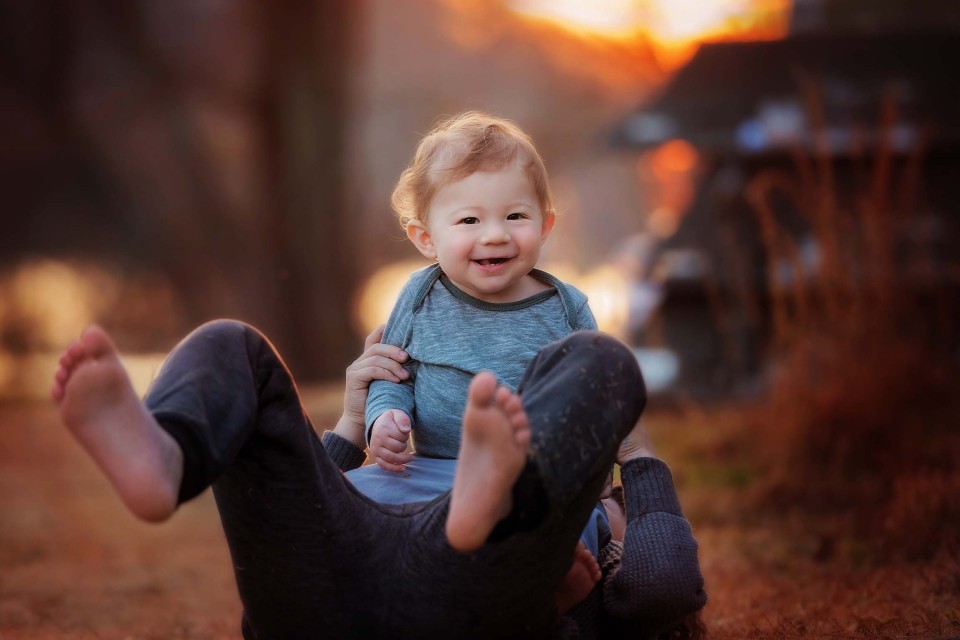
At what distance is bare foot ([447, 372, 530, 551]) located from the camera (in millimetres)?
1248

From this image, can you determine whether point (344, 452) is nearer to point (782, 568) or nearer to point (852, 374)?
point (782, 568)

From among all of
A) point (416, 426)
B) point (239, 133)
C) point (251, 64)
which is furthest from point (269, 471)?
point (239, 133)

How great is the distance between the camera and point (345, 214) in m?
8.44

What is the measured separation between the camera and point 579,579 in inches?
59.9

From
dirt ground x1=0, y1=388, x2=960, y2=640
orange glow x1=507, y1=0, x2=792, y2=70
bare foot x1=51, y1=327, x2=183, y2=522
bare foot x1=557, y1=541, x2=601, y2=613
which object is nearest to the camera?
bare foot x1=51, y1=327, x2=183, y2=522

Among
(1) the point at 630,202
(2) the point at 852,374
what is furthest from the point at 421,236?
(1) the point at 630,202

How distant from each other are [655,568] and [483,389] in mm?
485

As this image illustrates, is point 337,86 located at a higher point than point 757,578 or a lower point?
higher

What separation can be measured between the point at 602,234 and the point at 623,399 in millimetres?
→ 14184

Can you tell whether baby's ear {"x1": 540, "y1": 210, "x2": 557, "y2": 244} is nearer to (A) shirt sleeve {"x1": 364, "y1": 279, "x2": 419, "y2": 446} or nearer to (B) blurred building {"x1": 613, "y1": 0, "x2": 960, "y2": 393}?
(A) shirt sleeve {"x1": 364, "y1": 279, "x2": 419, "y2": 446}

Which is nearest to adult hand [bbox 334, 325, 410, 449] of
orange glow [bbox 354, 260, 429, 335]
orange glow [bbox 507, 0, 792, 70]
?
orange glow [bbox 507, 0, 792, 70]

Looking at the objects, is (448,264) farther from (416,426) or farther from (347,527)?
(347,527)

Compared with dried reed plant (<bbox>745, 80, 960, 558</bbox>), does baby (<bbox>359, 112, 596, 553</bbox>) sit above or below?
above

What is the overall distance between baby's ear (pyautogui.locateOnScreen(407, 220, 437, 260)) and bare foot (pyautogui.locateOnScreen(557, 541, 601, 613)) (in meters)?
0.57
